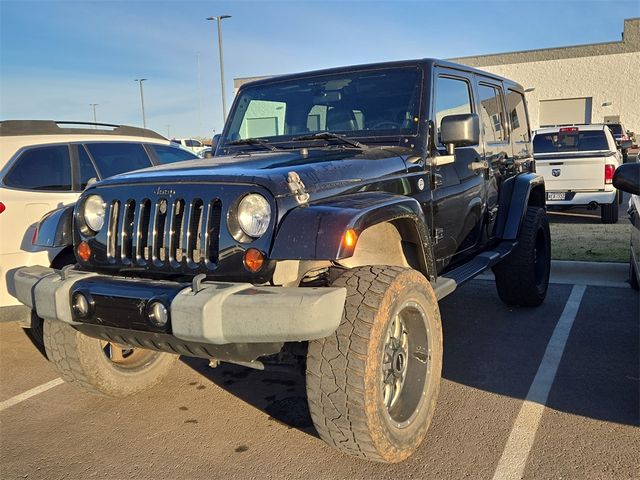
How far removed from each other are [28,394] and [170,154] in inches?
123

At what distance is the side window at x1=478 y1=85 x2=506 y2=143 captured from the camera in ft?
16.3

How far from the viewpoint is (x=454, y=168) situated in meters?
4.25

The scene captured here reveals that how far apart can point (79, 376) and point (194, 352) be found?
1081mm

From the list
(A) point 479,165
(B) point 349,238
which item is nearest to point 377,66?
(A) point 479,165

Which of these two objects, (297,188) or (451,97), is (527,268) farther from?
(297,188)

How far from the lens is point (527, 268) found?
5.21 m

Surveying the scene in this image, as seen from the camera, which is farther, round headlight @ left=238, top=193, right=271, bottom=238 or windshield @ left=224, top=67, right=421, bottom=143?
windshield @ left=224, top=67, right=421, bottom=143

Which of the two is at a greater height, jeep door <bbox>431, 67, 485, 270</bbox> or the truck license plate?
jeep door <bbox>431, 67, 485, 270</bbox>

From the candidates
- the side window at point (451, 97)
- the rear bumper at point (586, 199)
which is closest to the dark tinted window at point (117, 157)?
the side window at point (451, 97)

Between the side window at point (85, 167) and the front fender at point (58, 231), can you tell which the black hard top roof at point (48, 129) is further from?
the front fender at point (58, 231)

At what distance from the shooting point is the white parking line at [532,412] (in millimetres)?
2863

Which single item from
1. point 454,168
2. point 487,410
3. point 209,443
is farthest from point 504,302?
point 209,443

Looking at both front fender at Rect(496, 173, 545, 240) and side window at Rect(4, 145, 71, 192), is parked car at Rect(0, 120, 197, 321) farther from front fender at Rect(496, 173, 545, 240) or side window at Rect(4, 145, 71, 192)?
front fender at Rect(496, 173, 545, 240)

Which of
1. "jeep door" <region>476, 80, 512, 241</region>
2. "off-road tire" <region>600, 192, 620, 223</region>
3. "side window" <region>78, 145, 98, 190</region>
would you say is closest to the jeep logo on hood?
"side window" <region>78, 145, 98, 190</region>
